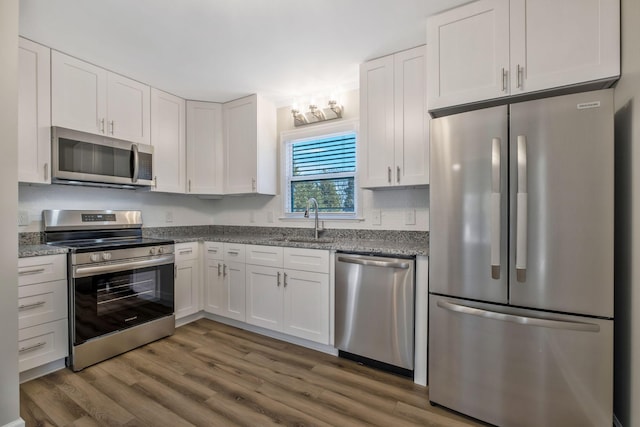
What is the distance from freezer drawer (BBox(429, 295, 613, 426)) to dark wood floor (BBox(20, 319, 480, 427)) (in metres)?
0.20

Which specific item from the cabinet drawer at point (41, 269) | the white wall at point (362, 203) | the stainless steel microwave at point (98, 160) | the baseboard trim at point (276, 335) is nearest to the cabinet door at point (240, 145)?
the white wall at point (362, 203)

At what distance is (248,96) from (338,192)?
4.88 ft

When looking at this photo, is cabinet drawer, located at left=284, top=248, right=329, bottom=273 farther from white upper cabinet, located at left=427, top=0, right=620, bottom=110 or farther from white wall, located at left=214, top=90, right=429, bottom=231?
white upper cabinet, located at left=427, top=0, right=620, bottom=110

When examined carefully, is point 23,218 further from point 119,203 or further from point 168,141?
point 168,141

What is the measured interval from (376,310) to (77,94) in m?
3.02

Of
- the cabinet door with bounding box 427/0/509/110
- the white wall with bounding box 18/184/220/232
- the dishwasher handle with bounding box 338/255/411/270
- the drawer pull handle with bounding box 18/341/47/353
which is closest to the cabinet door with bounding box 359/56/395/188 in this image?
the cabinet door with bounding box 427/0/509/110

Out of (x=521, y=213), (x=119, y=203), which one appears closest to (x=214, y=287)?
(x=119, y=203)

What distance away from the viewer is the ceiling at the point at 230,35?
1.87 meters

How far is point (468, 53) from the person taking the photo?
186 cm

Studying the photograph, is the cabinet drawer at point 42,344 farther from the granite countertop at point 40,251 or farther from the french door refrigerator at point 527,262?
the french door refrigerator at point 527,262

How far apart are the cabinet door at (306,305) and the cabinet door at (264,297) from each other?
82 millimetres

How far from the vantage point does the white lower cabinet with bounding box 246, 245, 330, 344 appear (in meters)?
2.48

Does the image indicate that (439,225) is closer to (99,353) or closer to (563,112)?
(563,112)

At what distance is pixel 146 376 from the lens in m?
2.13
